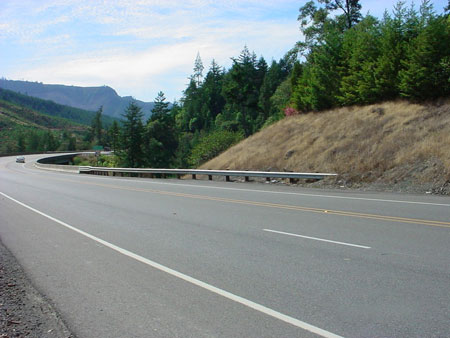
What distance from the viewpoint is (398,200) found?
13.4 metres

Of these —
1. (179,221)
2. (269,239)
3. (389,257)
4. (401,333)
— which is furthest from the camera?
(179,221)

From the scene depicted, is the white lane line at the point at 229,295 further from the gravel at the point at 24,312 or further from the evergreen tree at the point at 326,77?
the evergreen tree at the point at 326,77

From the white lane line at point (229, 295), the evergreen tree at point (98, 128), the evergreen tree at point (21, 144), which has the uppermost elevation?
the evergreen tree at point (98, 128)

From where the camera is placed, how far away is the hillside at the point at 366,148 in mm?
17875

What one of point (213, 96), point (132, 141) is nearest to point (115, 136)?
point (132, 141)

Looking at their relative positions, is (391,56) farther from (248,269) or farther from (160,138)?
(160,138)

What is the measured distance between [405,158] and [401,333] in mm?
16314

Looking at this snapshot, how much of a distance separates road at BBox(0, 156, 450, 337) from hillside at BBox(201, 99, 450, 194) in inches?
212

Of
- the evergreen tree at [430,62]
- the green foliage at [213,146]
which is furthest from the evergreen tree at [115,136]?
the evergreen tree at [430,62]

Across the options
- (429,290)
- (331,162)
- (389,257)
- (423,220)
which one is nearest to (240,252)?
(389,257)

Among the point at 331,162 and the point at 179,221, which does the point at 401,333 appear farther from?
the point at 331,162

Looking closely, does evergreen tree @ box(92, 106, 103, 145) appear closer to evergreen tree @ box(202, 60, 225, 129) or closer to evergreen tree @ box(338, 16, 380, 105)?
evergreen tree @ box(202, 60, 225, 129)

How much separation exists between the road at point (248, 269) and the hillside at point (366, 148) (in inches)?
212

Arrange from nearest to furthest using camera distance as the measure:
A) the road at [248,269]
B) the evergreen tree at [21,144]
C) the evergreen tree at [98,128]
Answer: the road at [248,269] → the evergreen tree at [21,144] → the evergreen tree at [98,128]
